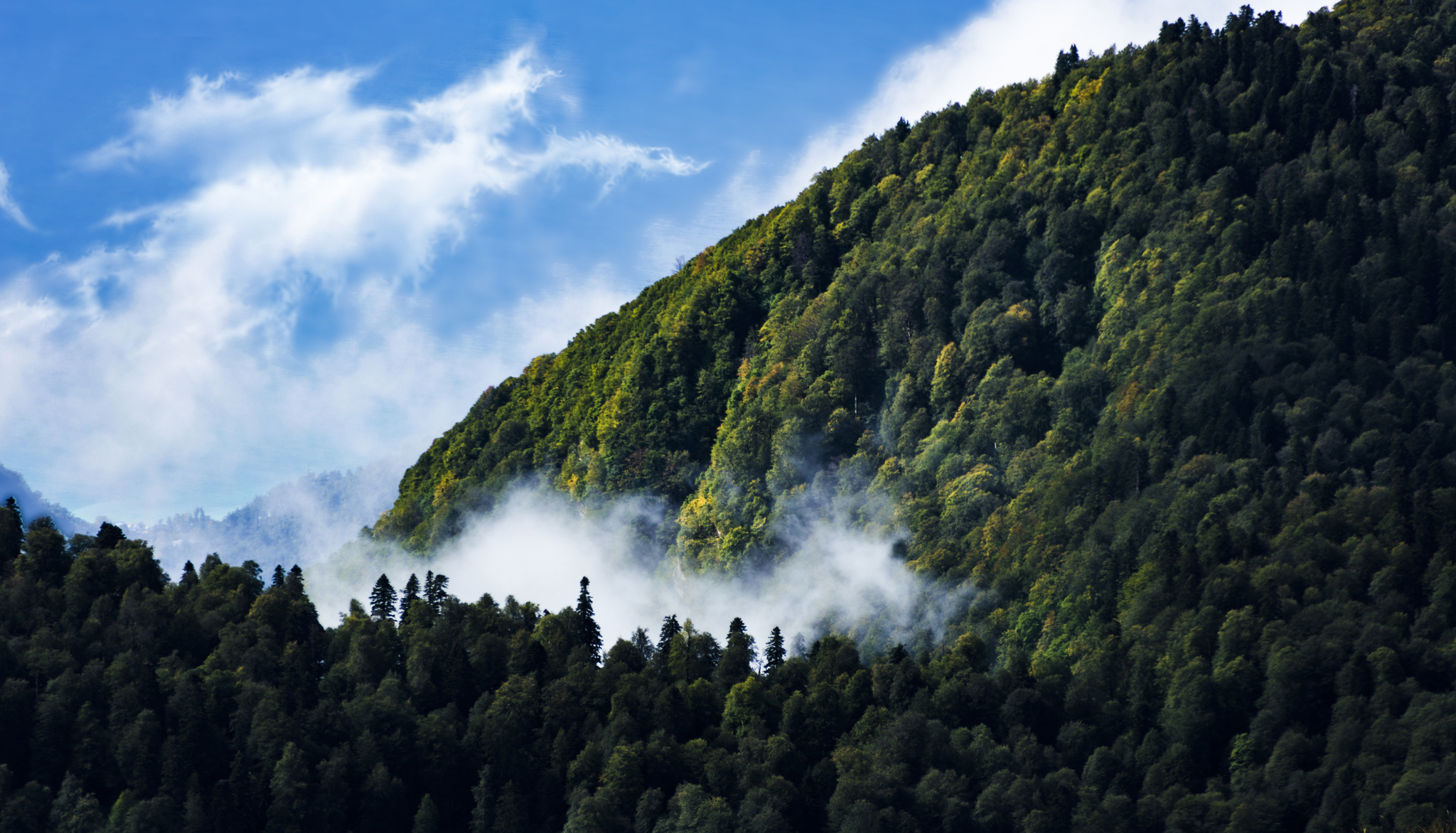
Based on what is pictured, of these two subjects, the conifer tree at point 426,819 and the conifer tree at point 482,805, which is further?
the conifer tree at point 482,805

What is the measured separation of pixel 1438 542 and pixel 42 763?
137 m

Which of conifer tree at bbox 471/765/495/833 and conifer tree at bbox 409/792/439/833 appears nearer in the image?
conifer tree at bbox 409/792/439/833

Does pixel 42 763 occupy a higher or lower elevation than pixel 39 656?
lower

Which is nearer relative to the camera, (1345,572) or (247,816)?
(247,816)

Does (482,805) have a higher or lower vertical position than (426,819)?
higher

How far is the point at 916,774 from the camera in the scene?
185 metres

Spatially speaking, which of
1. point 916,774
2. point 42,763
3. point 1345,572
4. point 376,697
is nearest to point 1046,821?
point 916,774

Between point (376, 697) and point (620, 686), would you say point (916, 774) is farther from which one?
point (376, 697)

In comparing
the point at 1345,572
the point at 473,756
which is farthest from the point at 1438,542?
the point at 473,756

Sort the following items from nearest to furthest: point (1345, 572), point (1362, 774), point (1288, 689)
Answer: point (1362, 774) < point (1288, 689) < point (1345, 572)

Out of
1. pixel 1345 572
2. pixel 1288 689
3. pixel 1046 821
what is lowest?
pixel 1046 821

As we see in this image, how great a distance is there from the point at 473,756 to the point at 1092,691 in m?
62.4

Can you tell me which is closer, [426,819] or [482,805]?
[426,819]

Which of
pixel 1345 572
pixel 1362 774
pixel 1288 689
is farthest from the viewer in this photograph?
pixel 1345 572
